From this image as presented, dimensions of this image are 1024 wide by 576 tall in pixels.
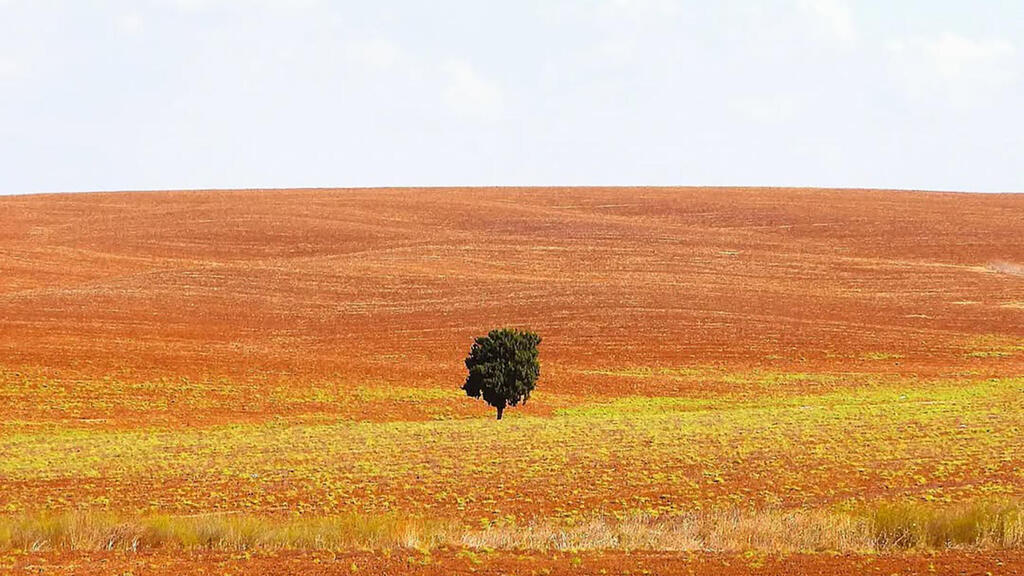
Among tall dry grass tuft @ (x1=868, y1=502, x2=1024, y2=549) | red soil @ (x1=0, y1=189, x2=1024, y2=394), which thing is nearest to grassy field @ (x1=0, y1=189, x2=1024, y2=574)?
tall dry grass tuft @ (x1=868, y1=502, x2=1024, y2=549)

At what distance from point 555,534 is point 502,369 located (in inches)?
976

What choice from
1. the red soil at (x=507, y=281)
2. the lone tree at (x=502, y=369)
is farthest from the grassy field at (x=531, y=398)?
the lone tree at (x=502, y=369)

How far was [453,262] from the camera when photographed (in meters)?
90.8

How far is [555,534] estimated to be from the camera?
1823 cm

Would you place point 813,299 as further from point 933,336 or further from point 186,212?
point 186,212

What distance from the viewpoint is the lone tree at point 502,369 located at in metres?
42.9

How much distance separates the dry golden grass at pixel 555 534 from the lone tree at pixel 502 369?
2444cm

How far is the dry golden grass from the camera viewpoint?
17016 millimetres

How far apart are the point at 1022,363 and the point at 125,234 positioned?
73341 millimetres

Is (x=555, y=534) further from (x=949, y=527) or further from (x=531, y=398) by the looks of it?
(x=531, y=398)

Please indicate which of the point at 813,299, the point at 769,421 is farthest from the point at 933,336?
the point at 769,421

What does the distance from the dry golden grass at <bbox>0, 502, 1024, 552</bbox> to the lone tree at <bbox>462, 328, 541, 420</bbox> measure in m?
24.4

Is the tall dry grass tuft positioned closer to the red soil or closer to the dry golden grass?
the dry golden grass

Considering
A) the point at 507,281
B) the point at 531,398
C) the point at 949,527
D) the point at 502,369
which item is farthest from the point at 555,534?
the point at 507,281
